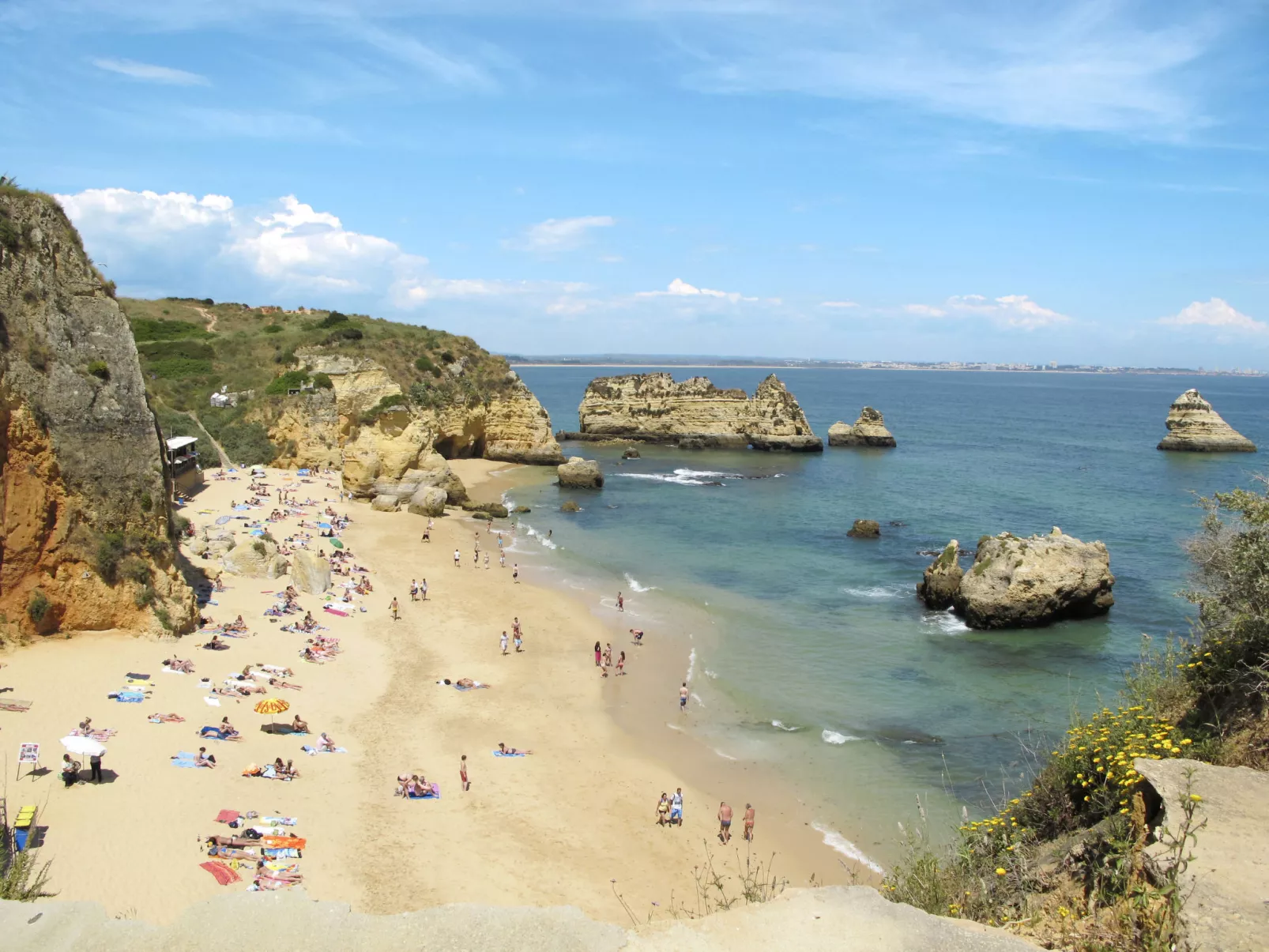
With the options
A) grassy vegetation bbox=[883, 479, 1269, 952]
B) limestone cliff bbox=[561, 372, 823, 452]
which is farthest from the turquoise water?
grassy vegetation bbox=[883, 479, 1269, 952]

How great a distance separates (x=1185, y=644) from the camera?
1081cm

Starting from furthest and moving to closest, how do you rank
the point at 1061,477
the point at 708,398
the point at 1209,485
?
1. the point at 708,398
2. the point at 1061,477
3. the point at 1209,485

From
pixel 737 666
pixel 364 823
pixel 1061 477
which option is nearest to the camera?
pixel 364 823

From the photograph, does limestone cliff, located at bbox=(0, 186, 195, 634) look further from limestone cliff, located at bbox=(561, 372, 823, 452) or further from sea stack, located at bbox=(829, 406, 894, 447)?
sea stack, located at bbox=(829, 406, 894, 447)

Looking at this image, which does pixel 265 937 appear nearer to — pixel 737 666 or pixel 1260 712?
pixel 1260 712

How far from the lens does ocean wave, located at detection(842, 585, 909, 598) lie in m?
31.2

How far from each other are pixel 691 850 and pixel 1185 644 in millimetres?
9204

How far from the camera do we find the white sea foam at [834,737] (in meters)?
19.5

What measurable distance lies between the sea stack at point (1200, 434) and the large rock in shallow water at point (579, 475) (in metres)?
58.3

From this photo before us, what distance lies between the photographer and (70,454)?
2020 centimetres

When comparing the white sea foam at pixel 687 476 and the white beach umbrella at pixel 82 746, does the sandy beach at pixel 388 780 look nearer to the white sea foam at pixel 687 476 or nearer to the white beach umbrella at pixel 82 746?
the white beach umbrella at pixel 82 746

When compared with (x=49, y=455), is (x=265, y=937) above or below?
below

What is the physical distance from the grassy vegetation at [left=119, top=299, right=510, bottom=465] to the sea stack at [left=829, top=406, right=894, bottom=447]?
34.9m

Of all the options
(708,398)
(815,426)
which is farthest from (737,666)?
(815,426)
